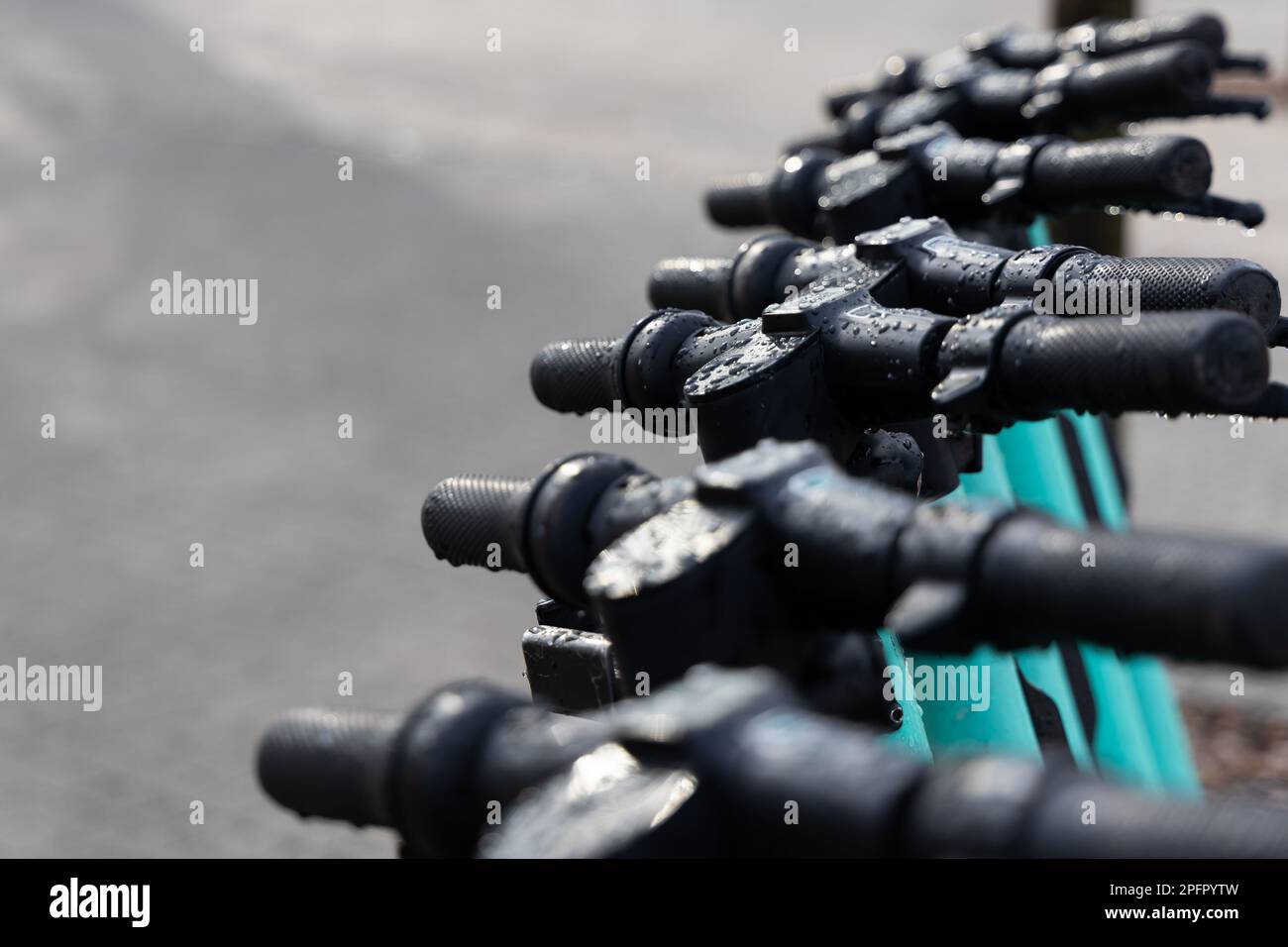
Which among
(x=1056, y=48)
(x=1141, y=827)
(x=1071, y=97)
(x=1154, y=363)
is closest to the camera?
(x=1141, y=827)

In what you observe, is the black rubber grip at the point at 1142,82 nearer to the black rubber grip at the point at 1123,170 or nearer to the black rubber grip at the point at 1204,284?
the black rubber grip at the point at 1123,170

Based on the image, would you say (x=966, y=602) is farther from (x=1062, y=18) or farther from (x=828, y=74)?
(x=828, y=74)

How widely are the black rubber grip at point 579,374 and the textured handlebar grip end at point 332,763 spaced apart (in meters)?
0.67

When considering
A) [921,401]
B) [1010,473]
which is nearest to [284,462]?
[1010,473]

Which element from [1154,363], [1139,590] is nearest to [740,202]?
[1154,363]

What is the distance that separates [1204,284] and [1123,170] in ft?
1.79

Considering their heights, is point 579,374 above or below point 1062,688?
above

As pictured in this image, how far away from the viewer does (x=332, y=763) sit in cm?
110

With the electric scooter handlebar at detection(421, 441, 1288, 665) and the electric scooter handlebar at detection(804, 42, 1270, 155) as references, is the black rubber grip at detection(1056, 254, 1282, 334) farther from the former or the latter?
the electric scooter handlebar at detection(804, 42, 1270, 155)

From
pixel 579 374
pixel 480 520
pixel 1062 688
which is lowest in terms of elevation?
pixel 1062 688

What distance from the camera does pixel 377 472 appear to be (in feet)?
21.7

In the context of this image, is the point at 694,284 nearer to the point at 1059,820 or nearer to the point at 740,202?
the point at 740,202

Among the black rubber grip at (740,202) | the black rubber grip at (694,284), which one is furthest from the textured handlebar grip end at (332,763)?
the black rubber grip at (740,202)
